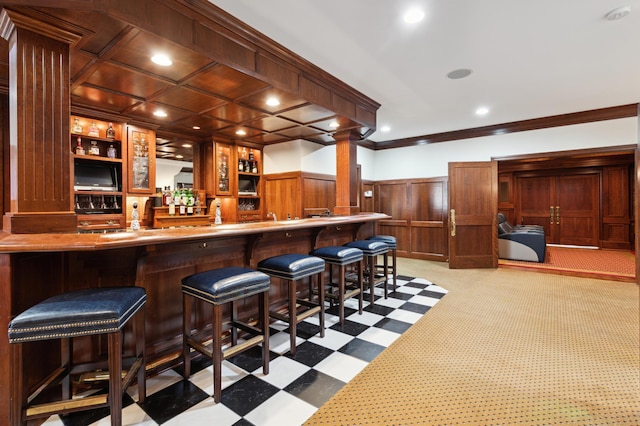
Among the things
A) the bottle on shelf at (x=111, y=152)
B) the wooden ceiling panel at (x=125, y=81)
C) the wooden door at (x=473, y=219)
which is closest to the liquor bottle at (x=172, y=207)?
the bottle on shelf at (x=111, y=152)

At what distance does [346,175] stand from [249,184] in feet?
7.83

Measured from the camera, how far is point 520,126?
531cm

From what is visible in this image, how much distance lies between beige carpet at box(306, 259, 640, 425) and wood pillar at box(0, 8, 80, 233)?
2.02m

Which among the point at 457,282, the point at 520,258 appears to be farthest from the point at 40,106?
the point at 520,258

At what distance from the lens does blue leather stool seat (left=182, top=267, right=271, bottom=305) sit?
1.80m

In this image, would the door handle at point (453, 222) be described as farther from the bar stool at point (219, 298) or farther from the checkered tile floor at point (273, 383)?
the bar stool at point (219, 298)

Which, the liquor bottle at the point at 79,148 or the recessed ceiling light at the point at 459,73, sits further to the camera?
the liquor bottle at the point at 79,148

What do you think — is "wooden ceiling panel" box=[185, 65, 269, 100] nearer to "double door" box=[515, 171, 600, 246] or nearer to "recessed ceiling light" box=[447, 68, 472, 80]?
"recessed ceiling light" box=[447, 68, 472, 80]

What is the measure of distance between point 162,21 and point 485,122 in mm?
5345

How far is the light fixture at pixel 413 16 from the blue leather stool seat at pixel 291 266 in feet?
6.93

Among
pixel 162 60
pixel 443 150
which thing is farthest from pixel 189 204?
pixel 443 150

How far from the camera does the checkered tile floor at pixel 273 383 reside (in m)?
1.67

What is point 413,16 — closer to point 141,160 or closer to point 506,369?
point 506,369

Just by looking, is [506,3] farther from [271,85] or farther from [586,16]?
[271,85]
